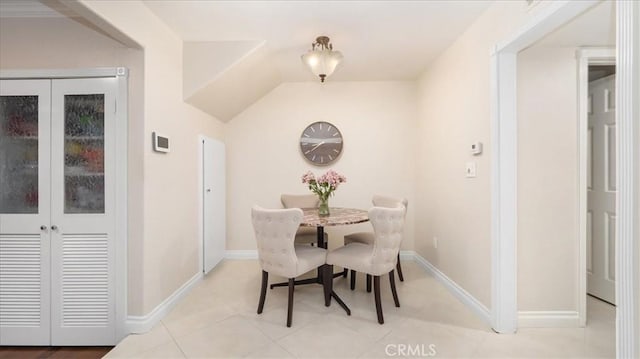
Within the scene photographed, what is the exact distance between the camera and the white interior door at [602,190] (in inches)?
94.0

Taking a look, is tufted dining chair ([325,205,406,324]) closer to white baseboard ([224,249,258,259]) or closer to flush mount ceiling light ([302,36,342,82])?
flush mount ceiling light ([302,36,342,82])

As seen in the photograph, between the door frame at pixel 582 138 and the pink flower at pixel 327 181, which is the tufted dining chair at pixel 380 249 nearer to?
the pink flower at pixel 327 181

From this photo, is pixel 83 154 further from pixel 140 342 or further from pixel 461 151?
pixel 461 151

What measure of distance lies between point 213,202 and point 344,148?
1.80 m

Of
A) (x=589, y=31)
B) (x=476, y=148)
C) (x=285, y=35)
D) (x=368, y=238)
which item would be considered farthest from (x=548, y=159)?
(x=285, y=35)

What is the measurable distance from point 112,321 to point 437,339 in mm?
2326

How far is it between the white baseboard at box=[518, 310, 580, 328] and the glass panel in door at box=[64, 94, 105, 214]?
3.20m

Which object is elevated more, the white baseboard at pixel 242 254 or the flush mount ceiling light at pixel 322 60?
the flush mount ceiling light at pixel 322 60

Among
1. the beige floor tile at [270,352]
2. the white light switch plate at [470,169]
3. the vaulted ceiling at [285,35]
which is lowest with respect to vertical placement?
the beige floor tile at [270,352]

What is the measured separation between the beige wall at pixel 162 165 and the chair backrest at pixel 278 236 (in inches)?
32.3

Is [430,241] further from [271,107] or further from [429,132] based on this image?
[271,107]

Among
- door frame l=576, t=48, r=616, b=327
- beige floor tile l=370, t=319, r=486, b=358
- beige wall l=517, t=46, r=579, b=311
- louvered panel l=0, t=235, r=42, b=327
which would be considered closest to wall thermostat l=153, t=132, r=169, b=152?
louvered panel l=0, t=235, r=42, b=327

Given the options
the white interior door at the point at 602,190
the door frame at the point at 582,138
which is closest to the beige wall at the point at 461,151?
the door frame at the point at 582,138

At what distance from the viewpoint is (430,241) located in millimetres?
3230
